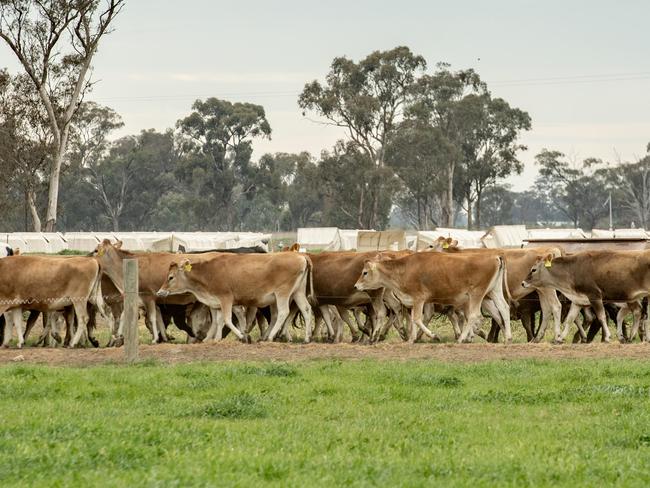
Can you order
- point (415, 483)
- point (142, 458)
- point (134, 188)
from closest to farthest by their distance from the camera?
1. point (415, 483)
2. point (142, 458)
3. point (134, 188)

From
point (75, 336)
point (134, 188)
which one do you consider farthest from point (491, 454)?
point (134, 188)

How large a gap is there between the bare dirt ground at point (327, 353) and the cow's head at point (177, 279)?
251 centimetres

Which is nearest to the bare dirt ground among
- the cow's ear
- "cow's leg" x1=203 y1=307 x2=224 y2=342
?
"cow's leg" x1=203 y1=307 x2=224 y2=342

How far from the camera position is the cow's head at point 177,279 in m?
21.9

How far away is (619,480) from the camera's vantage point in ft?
27.0

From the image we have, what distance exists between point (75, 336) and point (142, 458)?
40.5ft

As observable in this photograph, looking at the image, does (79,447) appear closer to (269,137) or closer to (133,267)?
(133,267)

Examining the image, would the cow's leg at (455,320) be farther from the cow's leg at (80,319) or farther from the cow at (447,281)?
the cow's leg at (80,319)

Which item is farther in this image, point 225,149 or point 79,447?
point 225,149

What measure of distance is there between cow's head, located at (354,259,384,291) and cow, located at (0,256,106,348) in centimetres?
490

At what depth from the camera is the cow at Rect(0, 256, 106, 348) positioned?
2134 centimetres

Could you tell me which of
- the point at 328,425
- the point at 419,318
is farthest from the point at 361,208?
the point at 328,425

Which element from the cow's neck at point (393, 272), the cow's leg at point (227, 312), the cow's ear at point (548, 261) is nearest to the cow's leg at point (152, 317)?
the cow's leg at point (227, 312)

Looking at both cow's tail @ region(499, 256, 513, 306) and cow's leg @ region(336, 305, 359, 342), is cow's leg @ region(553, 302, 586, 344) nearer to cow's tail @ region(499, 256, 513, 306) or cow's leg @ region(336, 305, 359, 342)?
cow's tail @ region(499, 256, 513, 306)
